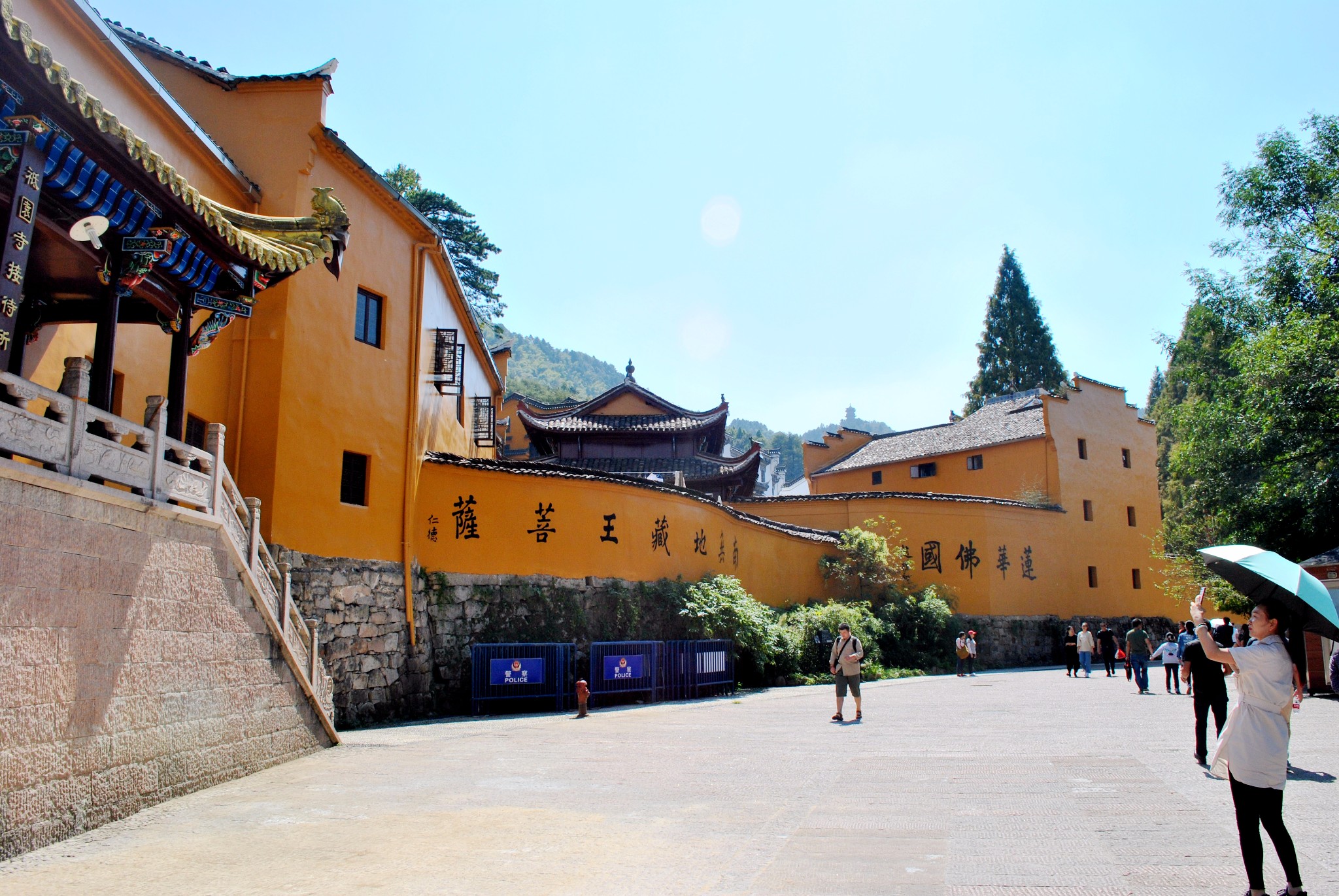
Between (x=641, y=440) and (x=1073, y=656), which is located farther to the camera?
(x=641, y=440)

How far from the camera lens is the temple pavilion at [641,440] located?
33.0 m

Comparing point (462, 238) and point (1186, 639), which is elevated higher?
point (462, 238)

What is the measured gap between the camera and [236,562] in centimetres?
895

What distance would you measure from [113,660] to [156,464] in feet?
5.57

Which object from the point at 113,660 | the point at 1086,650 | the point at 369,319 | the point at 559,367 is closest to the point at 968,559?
the point at 1086,650

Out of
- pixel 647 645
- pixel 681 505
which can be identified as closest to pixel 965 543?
pixel 681 505

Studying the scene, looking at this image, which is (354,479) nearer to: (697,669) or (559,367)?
(697,669)

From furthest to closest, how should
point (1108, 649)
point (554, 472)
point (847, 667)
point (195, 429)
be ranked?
point (1108, 649) → point (554, 472) → point (847, 667) → point (195, 429)

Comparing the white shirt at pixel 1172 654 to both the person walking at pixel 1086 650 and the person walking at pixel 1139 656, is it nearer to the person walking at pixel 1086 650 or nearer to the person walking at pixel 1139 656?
the person walking at pixel 1139 656

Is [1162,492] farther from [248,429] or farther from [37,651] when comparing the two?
[37,651]

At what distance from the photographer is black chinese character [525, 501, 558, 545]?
1678 cm

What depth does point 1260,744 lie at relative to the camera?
15.1ft

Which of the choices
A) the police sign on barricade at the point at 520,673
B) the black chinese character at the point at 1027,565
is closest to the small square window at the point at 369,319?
the police sign on barricade at the point at 520,673

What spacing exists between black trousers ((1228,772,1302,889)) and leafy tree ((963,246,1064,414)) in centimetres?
4588
